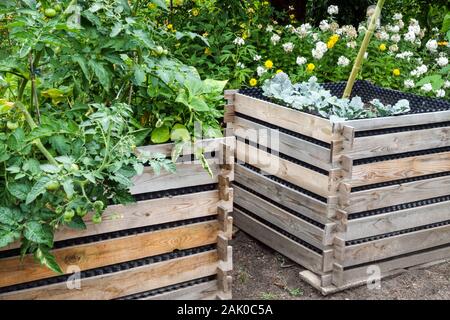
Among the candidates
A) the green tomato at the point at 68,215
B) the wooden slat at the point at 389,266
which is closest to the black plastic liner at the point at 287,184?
the wooden slat at the point at 389,266

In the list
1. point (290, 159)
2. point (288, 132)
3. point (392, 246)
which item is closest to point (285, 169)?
point (290, 159)

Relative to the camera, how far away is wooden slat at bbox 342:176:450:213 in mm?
2998

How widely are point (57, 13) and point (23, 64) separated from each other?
8.5 inches

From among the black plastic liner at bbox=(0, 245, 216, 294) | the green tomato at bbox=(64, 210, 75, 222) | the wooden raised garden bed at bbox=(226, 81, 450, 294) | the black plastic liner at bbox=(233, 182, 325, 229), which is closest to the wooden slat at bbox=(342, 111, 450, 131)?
the wooden raised garden bed at bbox=(226, 81, 450, 294)

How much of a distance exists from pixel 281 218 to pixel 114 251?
1.24 m

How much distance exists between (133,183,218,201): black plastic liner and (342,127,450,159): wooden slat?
74 cm

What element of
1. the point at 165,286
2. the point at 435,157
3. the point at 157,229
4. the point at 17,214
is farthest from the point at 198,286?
the point at 435,157

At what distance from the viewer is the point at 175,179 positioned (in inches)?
99.0

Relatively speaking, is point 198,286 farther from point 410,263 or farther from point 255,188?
point 410,263

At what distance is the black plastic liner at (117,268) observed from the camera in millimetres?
2277

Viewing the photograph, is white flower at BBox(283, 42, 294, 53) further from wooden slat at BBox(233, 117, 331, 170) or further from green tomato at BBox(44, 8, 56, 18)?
green tomato at BBox(44, 8, 56, 18)

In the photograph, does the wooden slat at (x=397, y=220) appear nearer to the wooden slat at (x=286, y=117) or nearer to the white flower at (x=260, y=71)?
the wooden slat at (x=286, y=117)

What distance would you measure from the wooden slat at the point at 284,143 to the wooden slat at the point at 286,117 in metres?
0.05

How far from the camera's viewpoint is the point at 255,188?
3.58 meters
